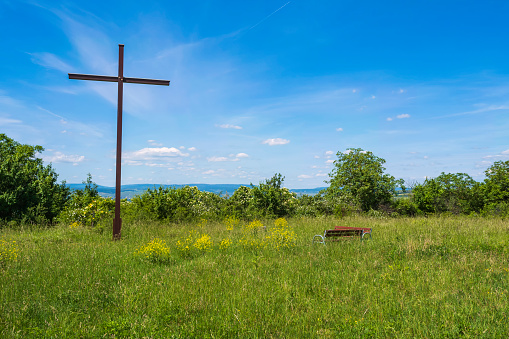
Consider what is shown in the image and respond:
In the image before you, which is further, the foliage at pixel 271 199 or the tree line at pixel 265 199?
the foliage at pixel 271 199

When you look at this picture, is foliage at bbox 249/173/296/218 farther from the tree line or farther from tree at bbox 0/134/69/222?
tree at bbox 0/134/69/222

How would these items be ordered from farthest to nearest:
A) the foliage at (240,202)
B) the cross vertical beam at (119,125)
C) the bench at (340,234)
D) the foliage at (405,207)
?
the foliage at (405,207) → the foliage at (240,202) → the cross vertical beam at (119,125) → the bench at (340,234)

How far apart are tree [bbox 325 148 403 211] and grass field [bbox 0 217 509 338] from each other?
11717 millimetres

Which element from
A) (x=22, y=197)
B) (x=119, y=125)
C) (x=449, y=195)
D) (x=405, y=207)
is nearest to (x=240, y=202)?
(x=119, y=125)

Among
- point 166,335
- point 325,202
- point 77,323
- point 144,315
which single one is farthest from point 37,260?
point 325,202

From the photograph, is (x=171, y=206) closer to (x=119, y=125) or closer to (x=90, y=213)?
(x=90, y=213)

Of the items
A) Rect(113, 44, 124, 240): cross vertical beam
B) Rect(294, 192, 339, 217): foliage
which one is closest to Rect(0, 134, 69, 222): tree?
Rect(113, 44, 124, 240): cross vertical beam

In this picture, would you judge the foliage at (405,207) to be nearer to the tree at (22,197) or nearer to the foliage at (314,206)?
the foliage at (314,206)

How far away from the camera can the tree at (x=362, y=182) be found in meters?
20.6

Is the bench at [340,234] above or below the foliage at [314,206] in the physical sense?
below

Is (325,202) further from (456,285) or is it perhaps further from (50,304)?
(50,304)

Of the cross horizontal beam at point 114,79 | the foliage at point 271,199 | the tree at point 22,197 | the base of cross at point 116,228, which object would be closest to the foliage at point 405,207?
the foliage at point 271,199

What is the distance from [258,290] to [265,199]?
35.7 ft

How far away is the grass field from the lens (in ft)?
13.4
